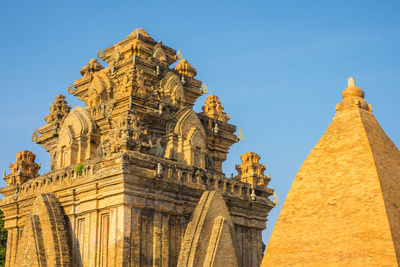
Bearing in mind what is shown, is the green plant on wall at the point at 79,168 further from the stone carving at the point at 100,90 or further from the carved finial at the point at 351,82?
the carved finial at the point at 351,82

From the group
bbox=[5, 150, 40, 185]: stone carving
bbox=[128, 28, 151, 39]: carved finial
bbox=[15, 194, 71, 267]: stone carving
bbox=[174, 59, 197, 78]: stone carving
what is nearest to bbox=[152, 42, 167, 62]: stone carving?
bbox=[128, 28, 151, 39]: carved finial

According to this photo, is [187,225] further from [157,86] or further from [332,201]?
[332,201]

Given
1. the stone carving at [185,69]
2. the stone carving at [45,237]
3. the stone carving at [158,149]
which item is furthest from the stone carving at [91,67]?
the stone carving at [45,237]

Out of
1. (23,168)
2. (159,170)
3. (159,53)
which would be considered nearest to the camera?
(159,170)

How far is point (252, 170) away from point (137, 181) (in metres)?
7.45

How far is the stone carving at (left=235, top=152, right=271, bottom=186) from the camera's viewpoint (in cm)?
A: 2556

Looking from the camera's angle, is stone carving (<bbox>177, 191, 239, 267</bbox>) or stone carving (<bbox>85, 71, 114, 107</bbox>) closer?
stone carving (<bbox>177, 191, 239, 267</bbox>)

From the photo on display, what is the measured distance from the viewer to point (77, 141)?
79.6ft

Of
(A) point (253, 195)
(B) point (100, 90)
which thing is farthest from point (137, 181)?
(B) point (100, 90)

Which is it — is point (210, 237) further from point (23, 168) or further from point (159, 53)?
point (23, 168)

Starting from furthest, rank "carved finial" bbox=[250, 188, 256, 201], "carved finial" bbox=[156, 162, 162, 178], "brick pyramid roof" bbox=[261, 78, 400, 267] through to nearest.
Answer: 1. "carved finial" bbox=[250, 188, 256, 201]
2. "carved finial" bbox=[156, 162, 162, 178]
3. "brick pyramid roof" bbox=[261, 78, 400, 267]

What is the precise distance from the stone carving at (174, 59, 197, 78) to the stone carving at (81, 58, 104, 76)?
408 centimetres

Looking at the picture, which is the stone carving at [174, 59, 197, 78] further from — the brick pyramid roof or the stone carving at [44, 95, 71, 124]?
the brick pyramid roof

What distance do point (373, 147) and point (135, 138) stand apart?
10.2 metres
